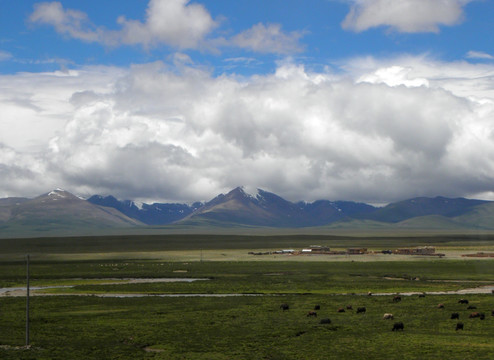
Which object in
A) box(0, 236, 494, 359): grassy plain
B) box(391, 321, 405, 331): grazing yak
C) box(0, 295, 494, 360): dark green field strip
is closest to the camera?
box(0, 295, 494, 360): dark green field strip

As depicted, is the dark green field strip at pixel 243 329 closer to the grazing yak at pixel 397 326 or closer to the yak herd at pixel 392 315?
the yak herd at pixel 392 315

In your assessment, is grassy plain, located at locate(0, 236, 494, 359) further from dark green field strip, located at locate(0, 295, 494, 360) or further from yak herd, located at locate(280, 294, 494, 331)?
yak herd, located at locate(280, 294, 494, 331)

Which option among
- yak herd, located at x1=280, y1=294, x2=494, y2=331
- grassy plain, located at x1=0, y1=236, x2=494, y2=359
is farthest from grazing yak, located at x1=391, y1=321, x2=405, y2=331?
grassy plain, located at x1=0, y1=236, x2=494, y2=359

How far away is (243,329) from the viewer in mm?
47438

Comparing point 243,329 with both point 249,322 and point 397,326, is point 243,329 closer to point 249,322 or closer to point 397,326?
point 249,322

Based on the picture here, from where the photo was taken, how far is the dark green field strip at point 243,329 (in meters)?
38.5

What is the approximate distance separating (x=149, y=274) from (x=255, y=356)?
69954 millimetres

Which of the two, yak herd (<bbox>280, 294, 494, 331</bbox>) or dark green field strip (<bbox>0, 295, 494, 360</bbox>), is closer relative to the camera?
dark green field strip (<bbox>0, 295, 494, 360</bbox>)

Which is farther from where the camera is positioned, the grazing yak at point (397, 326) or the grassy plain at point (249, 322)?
the grazing yak at point (397, 326)

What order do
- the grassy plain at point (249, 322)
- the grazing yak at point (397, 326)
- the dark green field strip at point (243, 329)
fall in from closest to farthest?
the dark green field strip at point (243, 329), the grassy plain at point (249, 322), the grazing yak at point (397, 326)

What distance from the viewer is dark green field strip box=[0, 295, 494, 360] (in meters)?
38.5

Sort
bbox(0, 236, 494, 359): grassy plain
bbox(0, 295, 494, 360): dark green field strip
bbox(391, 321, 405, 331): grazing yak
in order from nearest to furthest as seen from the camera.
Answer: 1. bbox(0, 295, 494, 360): dark green field strip
2. bbox(0, 236, 494, 359): grassy plain
3. bbox(391, 321, 405, 331): grazing yak

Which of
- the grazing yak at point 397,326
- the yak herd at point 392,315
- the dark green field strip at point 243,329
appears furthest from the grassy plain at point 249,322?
the grazing yak at point 397,326

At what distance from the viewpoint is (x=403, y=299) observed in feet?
212
